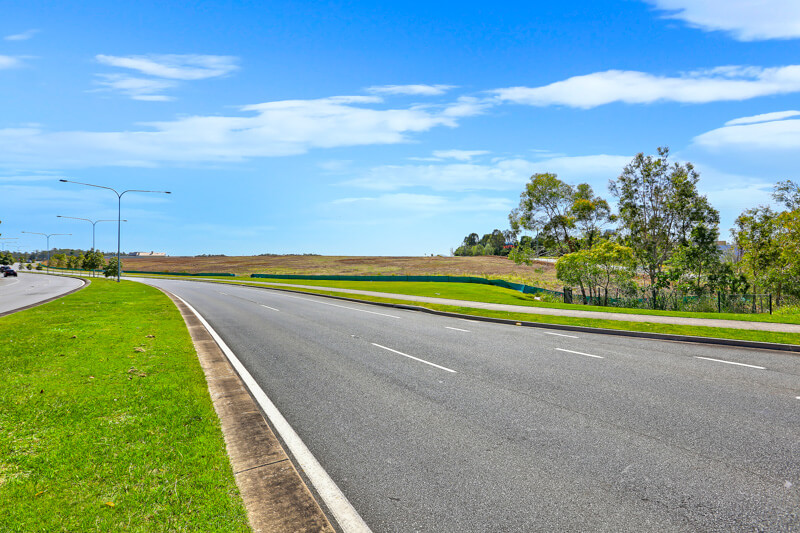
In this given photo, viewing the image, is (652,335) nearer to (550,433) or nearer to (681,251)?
(550,433)

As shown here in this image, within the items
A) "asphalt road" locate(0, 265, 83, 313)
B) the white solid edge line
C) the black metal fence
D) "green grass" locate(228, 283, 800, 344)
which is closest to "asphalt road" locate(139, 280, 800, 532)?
the white solid edge line

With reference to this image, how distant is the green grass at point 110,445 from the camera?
3.39m

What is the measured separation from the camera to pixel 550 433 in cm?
534

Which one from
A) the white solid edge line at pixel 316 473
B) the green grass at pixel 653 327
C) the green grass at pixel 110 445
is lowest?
the white solid edge line at pixel 316 473

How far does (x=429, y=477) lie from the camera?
4270 mm

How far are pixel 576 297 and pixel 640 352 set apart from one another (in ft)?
74.7

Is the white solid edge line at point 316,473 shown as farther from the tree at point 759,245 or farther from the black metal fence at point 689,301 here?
the tree at point 759,245

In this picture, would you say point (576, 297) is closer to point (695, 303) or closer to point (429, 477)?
point (695, 303)

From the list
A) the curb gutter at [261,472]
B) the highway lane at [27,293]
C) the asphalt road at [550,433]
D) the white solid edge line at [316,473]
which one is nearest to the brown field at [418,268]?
the asphalt road at [550,433]

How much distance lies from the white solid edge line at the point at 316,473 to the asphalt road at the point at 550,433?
0.10 m

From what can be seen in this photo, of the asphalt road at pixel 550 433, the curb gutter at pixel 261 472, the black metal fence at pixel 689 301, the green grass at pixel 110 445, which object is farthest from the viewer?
the black metal fence at pixel 689 301

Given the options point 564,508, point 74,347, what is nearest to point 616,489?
point 564,508

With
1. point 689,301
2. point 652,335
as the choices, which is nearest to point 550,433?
point 652,335

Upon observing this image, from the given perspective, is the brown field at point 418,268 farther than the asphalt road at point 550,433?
Yes
